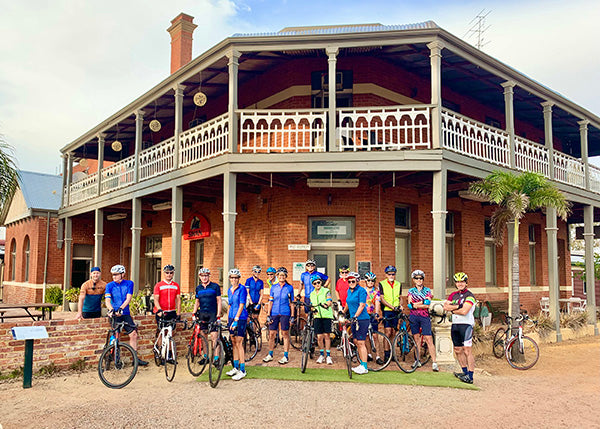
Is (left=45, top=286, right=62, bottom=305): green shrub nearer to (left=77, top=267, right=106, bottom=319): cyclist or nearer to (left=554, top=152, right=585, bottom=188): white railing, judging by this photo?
(left=77, top=267, right=106, bottom=319): cyclist

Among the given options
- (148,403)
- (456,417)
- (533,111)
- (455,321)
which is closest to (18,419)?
(148,403)

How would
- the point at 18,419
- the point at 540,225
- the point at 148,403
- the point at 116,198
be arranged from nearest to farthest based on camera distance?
the point at 18,419 → the point at 148,403 → the point at 116,198 → the point at 540,225

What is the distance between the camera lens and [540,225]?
18.5 m

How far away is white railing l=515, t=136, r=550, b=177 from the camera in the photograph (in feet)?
41.9

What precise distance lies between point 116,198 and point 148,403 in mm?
10100

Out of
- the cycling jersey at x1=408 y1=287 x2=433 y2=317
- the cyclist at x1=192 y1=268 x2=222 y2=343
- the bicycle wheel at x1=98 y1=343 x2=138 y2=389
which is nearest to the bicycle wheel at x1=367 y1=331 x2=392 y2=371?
the cycling jersey at x1=408 y1=287 x2=433 y2=317

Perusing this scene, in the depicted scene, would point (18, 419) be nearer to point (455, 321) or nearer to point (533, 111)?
point (455, 321)

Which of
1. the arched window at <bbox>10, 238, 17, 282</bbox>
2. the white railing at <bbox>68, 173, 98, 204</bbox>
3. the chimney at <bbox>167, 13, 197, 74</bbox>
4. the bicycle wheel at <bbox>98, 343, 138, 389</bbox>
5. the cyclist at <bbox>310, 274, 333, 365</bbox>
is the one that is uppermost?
the chimney at <bbox>167, 13, 197, 74</bbox>

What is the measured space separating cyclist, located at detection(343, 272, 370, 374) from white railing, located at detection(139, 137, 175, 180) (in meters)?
6.58

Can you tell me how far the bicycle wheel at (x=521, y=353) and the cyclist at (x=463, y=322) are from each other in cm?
209

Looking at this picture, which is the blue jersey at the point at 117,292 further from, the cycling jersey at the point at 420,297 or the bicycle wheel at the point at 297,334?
the cycling jersey at the point at 420,297

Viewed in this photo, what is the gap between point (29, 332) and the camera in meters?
7.50

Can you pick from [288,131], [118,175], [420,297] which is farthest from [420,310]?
[118,175]

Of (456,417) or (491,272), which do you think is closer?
(456,417)
